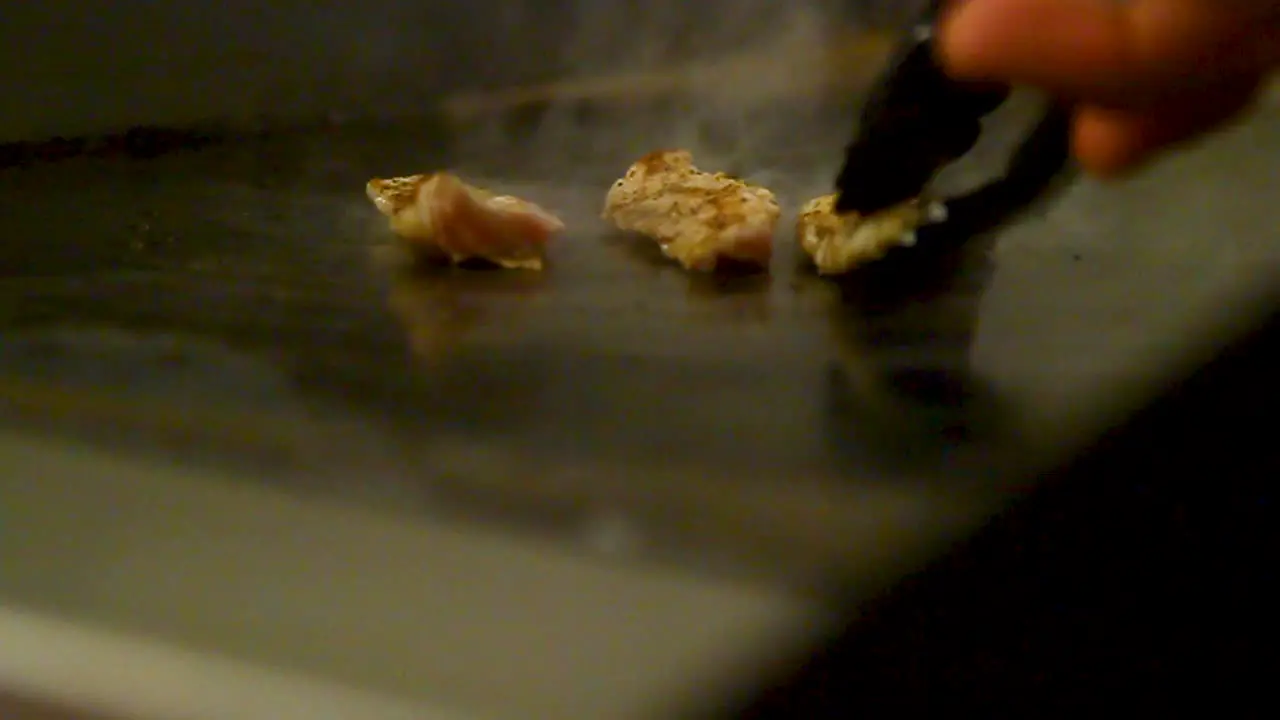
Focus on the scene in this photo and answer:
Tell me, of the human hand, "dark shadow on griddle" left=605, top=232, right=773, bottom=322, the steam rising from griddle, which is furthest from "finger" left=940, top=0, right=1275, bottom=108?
the steam rising from griddle

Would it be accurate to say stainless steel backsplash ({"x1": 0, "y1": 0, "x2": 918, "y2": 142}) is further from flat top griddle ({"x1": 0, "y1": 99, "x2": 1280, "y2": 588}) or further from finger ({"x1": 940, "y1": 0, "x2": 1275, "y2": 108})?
finger ({"x1": 940, "y1": 0, "x2": 1275, "y2": 108})

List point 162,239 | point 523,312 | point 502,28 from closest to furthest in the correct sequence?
point 523,312
point 162,239
point 502,28

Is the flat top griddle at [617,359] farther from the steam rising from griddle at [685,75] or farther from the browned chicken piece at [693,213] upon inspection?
the steam rising from griddle at [685,75]

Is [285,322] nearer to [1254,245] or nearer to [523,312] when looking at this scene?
[523,312]

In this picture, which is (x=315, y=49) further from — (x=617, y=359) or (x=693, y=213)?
(x=617, y=359)

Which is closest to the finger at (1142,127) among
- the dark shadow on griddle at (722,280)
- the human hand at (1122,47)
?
the human hand at (1122,47)

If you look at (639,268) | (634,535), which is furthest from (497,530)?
(639,268)
